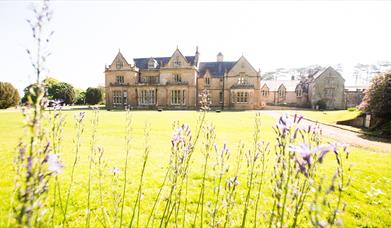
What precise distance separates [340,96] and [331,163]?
55726 millimetres

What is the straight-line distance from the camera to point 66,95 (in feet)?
192

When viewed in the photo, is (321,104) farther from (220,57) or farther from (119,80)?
(119,80)

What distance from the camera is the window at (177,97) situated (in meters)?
Answer: 48.5

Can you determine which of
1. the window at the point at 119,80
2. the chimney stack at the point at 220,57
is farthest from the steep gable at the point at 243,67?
the window at the point at 119,80

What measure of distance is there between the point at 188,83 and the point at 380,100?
34121 mm

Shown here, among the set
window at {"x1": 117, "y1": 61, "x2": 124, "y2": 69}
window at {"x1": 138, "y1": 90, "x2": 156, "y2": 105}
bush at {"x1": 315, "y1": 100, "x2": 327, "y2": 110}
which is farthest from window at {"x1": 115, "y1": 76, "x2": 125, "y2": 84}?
bush at {"x1": 315, "y1": 100, "x2": 327, "y2": 110}

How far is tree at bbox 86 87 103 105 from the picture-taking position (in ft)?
198

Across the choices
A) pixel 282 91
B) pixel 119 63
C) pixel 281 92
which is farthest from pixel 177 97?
pixel 282 91

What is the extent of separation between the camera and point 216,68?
51344mm

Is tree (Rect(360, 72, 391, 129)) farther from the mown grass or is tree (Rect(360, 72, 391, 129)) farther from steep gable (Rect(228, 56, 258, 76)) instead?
steep gable (Rect(228, 56, 258, 76))

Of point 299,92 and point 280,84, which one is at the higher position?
point 280,84

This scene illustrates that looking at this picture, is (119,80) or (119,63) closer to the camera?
(119,63)

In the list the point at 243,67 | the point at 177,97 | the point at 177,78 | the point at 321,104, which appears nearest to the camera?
the point at 243,67

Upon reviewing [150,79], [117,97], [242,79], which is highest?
[150,79]
